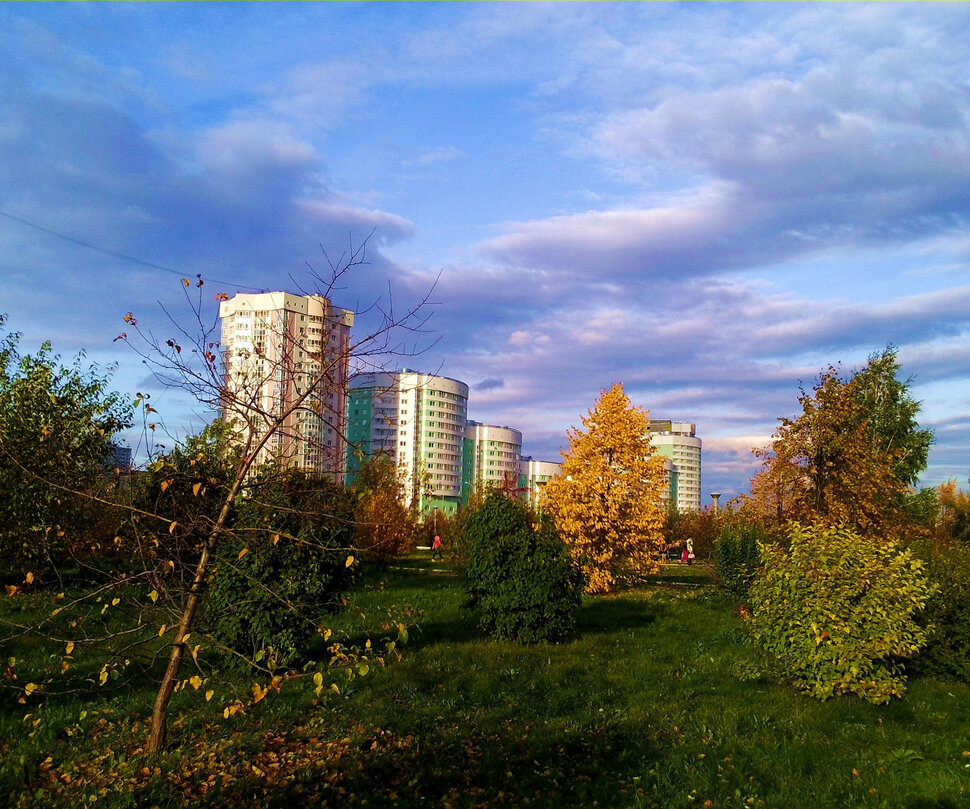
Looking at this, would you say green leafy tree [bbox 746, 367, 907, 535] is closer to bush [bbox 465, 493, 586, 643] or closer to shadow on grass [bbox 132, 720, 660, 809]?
bush [bbox 465, 493, 586, 643]

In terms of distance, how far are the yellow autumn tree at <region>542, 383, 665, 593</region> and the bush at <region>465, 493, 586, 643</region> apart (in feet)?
41.2

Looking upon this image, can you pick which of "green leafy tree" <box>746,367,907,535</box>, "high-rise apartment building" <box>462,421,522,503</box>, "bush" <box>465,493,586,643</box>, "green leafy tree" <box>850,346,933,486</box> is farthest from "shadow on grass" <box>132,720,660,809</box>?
"high-rise apartment building" <box>462,421,522,503</box>

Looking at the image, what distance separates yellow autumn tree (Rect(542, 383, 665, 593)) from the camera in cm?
2898

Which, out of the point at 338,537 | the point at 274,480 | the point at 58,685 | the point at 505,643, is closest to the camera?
the point at 274,480

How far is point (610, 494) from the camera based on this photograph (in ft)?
96.4

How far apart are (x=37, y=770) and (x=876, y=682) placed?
11482mm

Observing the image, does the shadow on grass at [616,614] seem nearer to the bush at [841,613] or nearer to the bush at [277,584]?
the bush at [841,613]

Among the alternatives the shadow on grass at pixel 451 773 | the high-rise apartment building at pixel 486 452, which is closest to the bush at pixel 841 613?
the shadow on grass at pixel 451 773

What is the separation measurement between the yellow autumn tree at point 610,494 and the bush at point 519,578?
12.6 meters

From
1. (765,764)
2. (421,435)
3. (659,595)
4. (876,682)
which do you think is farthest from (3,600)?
(421,435)

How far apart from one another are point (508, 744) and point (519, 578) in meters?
6.89

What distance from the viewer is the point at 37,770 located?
25.1 feet

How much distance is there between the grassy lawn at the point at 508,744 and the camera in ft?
24.1

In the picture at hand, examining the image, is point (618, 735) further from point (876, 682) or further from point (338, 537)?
point (338, 537)
